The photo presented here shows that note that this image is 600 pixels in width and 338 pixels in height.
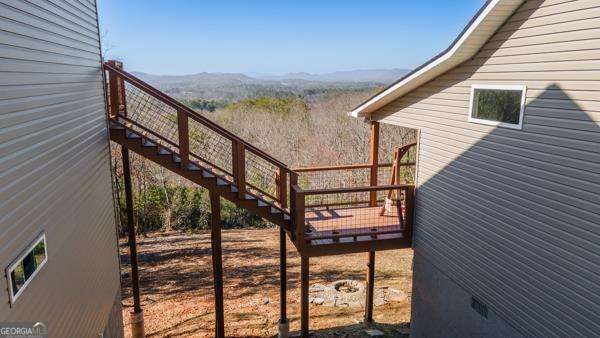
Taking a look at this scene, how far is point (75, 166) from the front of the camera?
5637mm

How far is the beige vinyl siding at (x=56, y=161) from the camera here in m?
3.76

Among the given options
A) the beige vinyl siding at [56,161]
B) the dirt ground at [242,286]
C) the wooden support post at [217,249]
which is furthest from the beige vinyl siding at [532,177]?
the beige vinyl siding at [56,161]

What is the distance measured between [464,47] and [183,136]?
14.8 feet

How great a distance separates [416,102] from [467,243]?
2859mm

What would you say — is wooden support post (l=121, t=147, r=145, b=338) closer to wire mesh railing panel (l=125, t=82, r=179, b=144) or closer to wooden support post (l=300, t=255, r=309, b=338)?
wire mesh railing panel (l=125, t=82, r=179, b=144)

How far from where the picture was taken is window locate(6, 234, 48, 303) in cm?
362

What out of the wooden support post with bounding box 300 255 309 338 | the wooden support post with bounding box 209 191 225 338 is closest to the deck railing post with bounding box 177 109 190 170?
the wooden support post with bounding box 209 191 225 338

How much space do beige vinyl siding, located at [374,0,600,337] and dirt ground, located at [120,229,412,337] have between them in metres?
4.27

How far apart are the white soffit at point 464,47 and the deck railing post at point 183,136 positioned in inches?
153

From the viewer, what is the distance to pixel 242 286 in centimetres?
1312

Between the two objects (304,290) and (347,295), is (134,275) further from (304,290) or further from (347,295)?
(347,295)

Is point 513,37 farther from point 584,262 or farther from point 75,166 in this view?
point 75,166

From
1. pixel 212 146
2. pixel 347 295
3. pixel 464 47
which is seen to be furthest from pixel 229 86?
pixel 464 47

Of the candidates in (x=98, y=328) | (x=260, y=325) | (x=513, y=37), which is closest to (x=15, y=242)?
(x=98, y=328)
